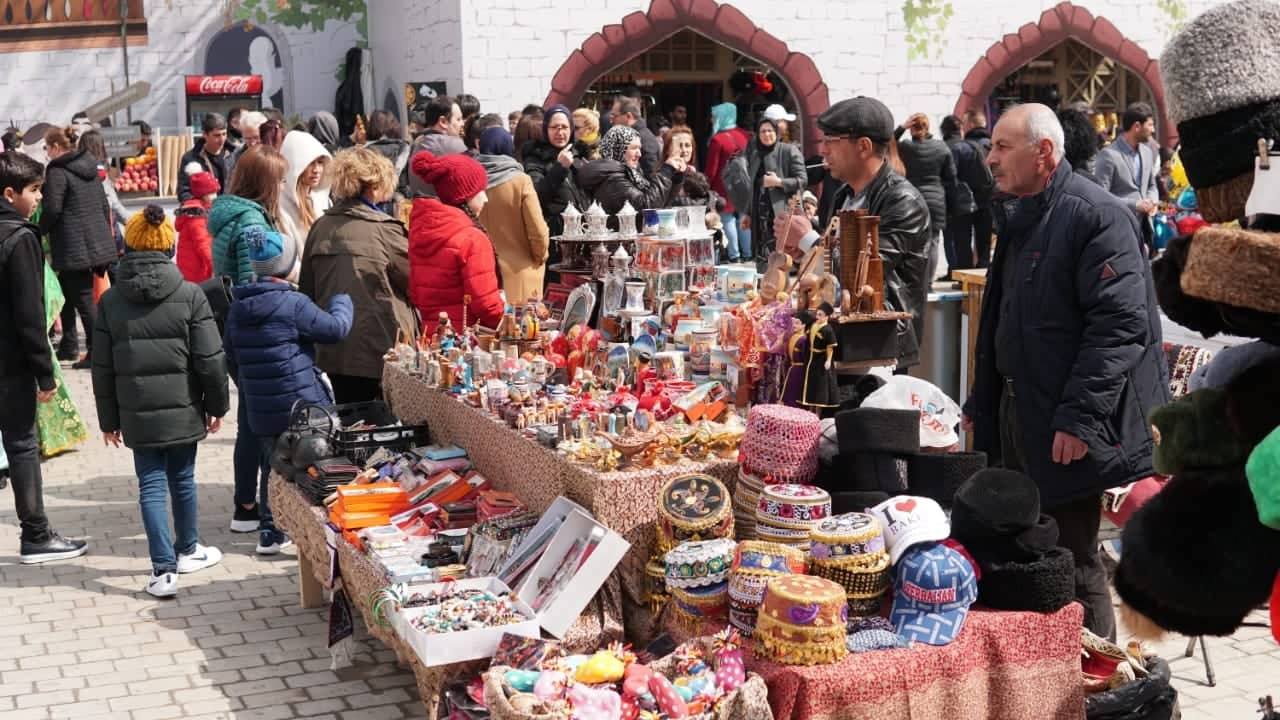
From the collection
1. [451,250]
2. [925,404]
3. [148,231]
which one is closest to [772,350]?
[925,404]

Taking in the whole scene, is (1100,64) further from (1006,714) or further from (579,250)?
(1006,714)

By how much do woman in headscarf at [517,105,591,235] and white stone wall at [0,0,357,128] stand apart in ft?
24.8

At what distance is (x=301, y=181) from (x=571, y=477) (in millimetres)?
3617

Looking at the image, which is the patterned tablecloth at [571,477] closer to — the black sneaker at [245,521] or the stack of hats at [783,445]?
the stack of hats at [783,445]

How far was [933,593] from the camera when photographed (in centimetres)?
342

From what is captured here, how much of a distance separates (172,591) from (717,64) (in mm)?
14452

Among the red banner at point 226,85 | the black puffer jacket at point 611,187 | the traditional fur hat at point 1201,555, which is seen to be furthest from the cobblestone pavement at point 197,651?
the red banner at point 226,85

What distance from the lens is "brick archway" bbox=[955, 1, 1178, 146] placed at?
16609 mm

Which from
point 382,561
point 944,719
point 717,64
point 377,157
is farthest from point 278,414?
point 717,64

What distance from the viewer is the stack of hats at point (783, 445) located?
379cm

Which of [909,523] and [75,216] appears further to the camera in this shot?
[75,216]

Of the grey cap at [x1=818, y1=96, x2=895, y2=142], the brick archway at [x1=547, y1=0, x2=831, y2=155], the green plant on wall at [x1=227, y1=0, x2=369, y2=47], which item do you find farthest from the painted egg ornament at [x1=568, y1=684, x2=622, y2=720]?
the green plant on wall at [x1=227, y1=0, x2=369, y2=47]

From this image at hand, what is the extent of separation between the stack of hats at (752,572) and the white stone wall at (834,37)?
432 inches

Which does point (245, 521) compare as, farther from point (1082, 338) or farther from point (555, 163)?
point (1082, 338)
